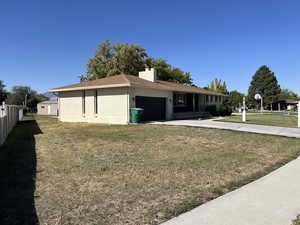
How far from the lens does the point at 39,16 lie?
1644cm

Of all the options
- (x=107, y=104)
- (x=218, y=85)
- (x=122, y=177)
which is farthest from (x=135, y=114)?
Result: (x=218, y=85)

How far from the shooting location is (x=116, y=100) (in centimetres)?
1580

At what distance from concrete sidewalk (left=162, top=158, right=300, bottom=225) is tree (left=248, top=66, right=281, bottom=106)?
62.9 metres

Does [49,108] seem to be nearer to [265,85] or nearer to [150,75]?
[150,75]

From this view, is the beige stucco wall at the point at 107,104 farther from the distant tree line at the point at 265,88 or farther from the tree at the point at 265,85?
the tree at the point at 265,85

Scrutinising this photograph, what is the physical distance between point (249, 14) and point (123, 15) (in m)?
11.0

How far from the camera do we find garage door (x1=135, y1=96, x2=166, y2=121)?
54.7 feet

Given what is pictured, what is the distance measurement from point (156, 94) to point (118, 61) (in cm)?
2051

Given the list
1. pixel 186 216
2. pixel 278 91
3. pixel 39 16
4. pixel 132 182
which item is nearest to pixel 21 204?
pixel 132 182

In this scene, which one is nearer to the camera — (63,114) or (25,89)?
(63,114)

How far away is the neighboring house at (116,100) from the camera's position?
50.9ft

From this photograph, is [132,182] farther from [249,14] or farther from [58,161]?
[249,14]

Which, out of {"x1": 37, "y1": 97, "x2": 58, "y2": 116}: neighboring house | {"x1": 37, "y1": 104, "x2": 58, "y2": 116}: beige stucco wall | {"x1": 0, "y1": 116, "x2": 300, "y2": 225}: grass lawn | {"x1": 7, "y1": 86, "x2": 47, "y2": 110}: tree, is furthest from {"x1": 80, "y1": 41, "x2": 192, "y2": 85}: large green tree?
{"x1": 7, "y1": 86, "x2": 47, "y2": 110}: tree

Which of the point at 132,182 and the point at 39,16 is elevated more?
the point at 39,16
